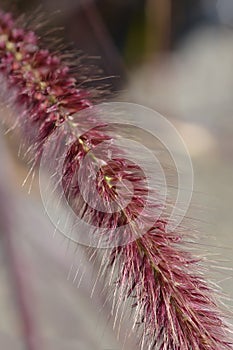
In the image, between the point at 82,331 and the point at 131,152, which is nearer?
the point at 131,152

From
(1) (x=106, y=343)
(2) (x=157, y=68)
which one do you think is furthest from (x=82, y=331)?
(2) (x=157, y=68)

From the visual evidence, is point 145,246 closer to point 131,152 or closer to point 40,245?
point 131,152

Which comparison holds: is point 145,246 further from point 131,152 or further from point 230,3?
point 230,3

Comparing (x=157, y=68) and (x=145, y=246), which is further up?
(x=157, y=68)

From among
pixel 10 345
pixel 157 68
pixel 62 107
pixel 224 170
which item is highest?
pixel 157 68

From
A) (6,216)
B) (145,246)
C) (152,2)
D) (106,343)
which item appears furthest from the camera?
(152,2)

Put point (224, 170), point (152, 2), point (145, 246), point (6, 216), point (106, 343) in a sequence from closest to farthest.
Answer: point (145, 246) → point (6, 216) → point (106, 343) → point (224, 170) → point (152, 2)
